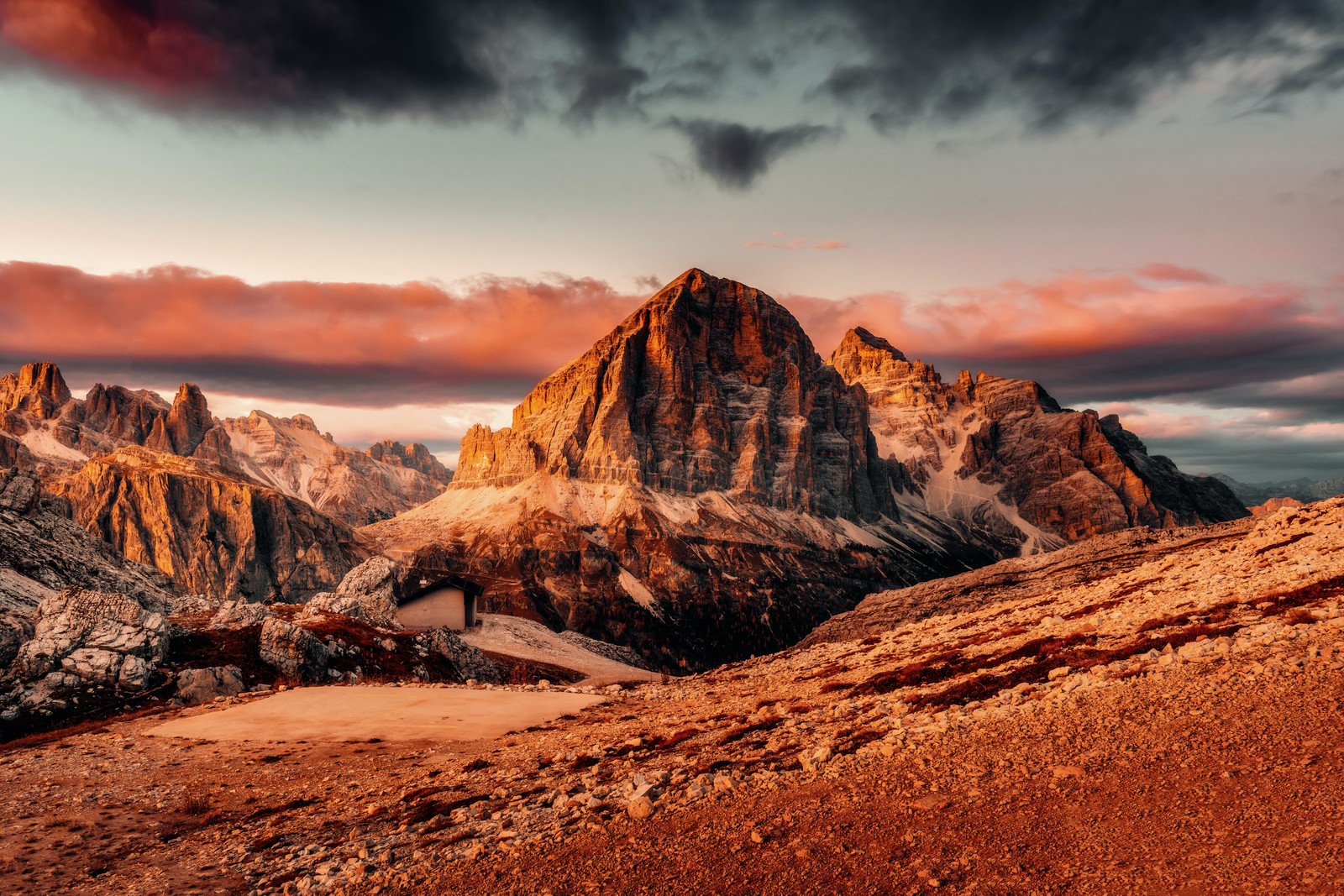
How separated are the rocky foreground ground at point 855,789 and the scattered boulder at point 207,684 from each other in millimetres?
16472

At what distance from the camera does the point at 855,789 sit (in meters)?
18.8

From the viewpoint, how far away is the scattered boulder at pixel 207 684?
2057 inches

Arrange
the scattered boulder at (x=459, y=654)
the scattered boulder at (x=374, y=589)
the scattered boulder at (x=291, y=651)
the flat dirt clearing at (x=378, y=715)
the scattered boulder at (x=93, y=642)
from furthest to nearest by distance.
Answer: the scattered boulder at (x=374, y=589) < the scattered boulder at (x=459, y=654) < the scattered boulder at (x=291, y=651) < the scattered boulder at (x=93, y=642) < the flat dirt clearing at (x=378, y=715)

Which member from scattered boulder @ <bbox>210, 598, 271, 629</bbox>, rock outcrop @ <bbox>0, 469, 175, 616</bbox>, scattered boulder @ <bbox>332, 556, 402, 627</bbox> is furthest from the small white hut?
scattered boulder @ <bbox>210, 598, 271, 629</bbox>

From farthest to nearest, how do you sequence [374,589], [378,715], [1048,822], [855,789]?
1. [374,589]
2. [378,715]
3. [855,789]
4. [1048,822]

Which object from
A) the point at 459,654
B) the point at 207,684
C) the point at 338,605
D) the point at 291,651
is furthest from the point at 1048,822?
the point at 338,605

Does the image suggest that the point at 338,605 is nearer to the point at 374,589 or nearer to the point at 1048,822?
the point at 374,589

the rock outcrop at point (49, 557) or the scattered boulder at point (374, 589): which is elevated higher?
the rock outcrop at point (49, 557)

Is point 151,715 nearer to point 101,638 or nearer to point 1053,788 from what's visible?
point 101,638

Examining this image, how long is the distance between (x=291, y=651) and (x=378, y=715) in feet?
77.7

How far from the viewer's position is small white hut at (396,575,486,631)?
114m

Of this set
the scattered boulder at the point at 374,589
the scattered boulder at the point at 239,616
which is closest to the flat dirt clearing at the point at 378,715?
the scattered boulder at the point at 239,616

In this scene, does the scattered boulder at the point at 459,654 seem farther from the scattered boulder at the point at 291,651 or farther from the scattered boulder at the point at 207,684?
the scattered boulder at the point at 207,684

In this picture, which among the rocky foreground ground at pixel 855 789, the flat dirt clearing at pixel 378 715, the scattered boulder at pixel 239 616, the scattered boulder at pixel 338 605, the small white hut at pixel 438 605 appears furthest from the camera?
the small white hut at pixel 438 605
